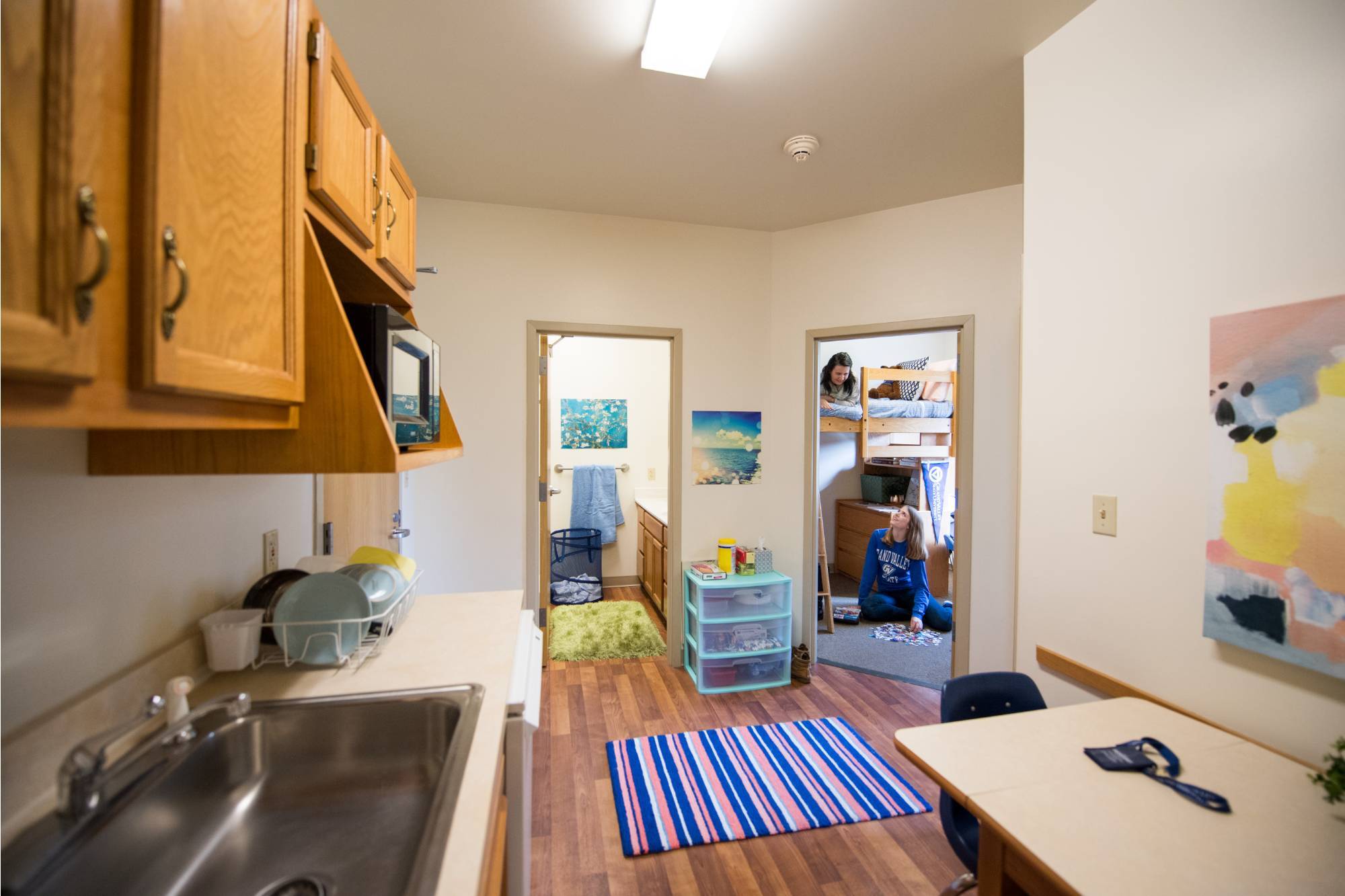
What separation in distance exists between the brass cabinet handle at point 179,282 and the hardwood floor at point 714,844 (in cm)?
180

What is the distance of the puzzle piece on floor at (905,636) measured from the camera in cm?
355

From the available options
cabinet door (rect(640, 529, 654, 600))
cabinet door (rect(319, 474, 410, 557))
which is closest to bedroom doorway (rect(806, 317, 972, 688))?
cabinet door (rect(640, 529, 654, 600))

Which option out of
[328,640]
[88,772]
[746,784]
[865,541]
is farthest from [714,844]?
[865,541]

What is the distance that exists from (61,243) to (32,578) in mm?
623

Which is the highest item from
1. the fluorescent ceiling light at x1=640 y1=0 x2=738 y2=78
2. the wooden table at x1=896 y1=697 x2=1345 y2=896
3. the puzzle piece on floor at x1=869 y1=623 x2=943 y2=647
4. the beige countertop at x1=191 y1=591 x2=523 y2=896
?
the fluorescent ceiling light at x1=640 y1=0 x2=738 y2=78

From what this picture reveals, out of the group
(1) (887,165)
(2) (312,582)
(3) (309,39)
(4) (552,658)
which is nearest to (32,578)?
(2) (312,582)

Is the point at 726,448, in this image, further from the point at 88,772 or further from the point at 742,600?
the point at 88,772

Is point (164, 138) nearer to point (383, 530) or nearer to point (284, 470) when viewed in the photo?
point (284, 470)

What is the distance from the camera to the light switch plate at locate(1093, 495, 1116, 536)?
4.78 feet

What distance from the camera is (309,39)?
955 mm

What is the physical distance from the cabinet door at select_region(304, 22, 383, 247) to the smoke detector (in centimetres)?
162

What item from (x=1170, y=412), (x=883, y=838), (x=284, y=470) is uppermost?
(x=1170, y=412)

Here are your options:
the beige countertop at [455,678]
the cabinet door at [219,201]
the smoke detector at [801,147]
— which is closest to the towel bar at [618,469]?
the beige countertop at [455,678]

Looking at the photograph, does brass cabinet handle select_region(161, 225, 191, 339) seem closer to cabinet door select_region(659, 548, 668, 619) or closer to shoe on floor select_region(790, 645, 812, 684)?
shoe on floor select_region(790, 645, 812, 684)
